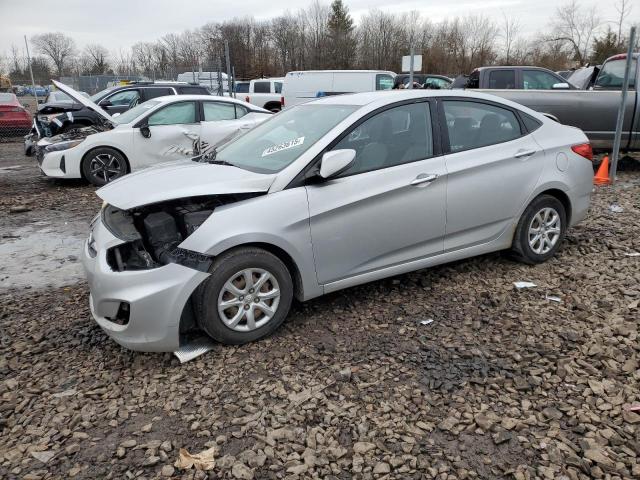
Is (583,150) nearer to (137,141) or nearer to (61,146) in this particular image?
(137,141)

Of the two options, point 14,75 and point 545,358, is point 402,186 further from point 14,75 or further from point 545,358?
point 14,75

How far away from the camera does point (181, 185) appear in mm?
3457

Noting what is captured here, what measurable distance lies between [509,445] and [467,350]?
2.92 ft

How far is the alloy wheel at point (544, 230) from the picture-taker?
15.3 ft

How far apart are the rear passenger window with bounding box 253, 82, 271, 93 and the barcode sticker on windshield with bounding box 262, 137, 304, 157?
59.7ft

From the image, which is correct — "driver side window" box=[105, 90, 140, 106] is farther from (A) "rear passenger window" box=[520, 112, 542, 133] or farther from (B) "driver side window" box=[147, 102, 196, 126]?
(A) "rear passenger window" box=[520, 112, 542, 133]

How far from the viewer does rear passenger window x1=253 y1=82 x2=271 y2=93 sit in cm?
2125

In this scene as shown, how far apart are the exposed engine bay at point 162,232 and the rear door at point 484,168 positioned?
1740 millimetres

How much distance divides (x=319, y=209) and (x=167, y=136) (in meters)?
6.24

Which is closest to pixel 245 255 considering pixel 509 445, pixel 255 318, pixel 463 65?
pixel 255 318

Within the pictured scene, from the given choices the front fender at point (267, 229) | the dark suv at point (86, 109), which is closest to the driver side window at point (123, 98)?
the dark suv at point (86, 109)

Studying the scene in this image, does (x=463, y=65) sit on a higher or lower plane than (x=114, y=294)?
higher

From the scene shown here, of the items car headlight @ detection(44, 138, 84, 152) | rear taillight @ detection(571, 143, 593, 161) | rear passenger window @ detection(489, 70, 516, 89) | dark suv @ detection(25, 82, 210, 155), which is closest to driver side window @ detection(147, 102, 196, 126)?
car headlight @ detection(44, 138, 84, 152)

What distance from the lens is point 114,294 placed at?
10.4ft
